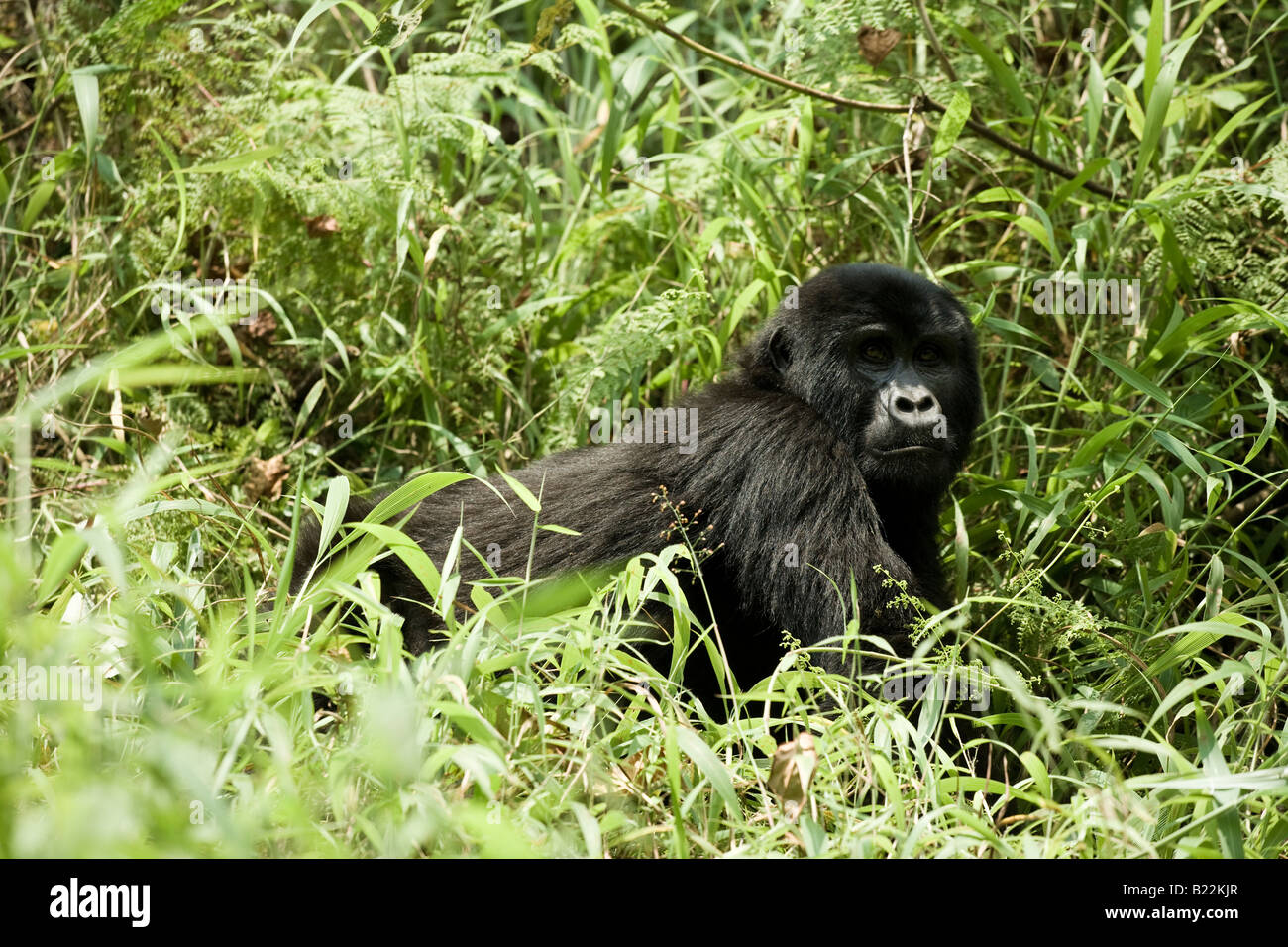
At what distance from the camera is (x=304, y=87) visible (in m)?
5.77

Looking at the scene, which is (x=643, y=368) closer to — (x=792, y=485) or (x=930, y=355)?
(x=930, y=355)

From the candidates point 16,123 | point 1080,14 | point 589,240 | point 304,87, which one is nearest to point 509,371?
point 589,240

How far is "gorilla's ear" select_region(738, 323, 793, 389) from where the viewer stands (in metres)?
4.51

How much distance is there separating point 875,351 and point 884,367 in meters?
0.07

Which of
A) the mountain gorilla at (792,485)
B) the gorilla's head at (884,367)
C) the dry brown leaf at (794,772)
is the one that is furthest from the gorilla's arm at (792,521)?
the dry brown leaf at (794,772)

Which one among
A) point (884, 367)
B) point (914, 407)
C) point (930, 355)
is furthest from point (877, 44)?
point (914, 407)

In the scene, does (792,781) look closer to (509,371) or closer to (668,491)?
(668,491)

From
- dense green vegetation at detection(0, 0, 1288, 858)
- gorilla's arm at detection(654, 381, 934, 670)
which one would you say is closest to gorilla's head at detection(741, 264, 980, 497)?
gorilla's arm at detection(654, 381, 934, 670)

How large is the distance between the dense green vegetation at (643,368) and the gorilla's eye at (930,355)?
0.39 meters

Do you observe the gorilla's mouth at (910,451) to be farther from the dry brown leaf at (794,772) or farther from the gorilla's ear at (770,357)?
the dry brown leaf at (794,772)

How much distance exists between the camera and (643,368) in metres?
5.48

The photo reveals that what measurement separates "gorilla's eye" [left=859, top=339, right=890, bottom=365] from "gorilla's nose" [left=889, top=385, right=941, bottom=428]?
0.20 m

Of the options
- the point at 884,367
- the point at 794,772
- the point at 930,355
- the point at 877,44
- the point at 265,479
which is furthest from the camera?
the point at 877,44
